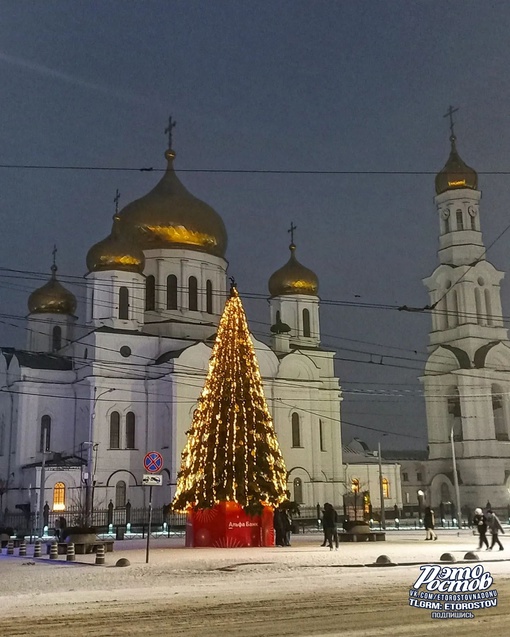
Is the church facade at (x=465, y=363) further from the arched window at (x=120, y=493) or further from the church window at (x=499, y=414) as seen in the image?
the arched window at (x=120, y=493)

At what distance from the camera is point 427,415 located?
172ft

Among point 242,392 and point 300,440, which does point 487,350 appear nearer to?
point 300,440

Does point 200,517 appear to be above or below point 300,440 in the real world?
below

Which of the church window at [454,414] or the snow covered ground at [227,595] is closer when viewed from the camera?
the snow covered ground at [227,595]

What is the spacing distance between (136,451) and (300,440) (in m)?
9.95

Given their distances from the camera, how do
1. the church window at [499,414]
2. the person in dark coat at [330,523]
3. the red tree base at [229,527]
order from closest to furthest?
the person in dark coat at [330,523] → the red tree base at [229,527] → the church window at [499,414]

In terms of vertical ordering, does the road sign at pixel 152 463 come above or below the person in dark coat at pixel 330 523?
above

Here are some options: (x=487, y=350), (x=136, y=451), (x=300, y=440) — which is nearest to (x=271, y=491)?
(x=136, y=451)

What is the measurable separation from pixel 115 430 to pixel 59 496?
14.8ft

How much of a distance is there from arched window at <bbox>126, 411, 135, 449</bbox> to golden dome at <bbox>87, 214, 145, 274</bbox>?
8.10 m

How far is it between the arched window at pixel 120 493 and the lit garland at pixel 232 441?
768 inches

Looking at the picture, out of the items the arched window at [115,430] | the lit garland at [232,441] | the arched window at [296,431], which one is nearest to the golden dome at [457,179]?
the arched window at [296,431]

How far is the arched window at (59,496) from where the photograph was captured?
39.5 metres

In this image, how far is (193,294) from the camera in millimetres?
47562
